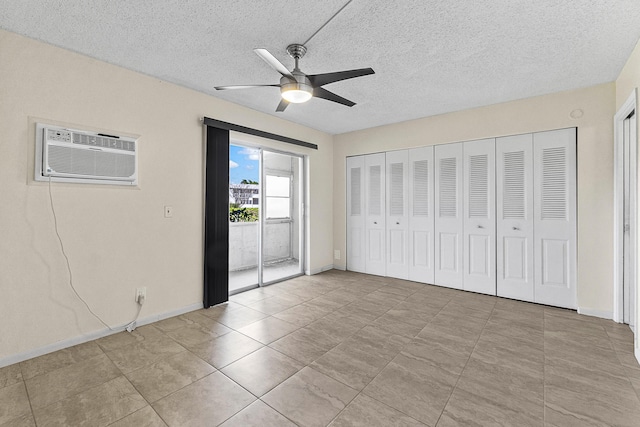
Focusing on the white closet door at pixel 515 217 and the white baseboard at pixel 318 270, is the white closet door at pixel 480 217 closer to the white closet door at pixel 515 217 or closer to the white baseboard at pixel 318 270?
the white closet door at pixel 515 217

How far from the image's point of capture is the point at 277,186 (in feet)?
16.1

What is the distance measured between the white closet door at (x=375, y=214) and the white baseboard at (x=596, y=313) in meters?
2.55

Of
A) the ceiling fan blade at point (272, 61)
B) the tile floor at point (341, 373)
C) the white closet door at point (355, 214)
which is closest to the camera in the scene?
the tile floor at point (341, 373)

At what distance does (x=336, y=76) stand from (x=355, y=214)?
11.2 feet

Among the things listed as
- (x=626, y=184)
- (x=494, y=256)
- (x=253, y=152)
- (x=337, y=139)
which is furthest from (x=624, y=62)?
(x=253, y=152)

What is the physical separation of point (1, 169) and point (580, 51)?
4915mm

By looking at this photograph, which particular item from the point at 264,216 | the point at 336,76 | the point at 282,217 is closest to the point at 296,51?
the point at 336,76

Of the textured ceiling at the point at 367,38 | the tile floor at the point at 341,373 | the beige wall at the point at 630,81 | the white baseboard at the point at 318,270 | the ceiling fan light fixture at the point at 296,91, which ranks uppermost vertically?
the textured ceiling at the point at 367,38

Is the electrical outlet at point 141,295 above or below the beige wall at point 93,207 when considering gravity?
below

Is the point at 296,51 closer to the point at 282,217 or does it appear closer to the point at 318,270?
the point at 282,217

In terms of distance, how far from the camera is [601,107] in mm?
3221

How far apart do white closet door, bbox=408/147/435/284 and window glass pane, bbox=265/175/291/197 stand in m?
2.11

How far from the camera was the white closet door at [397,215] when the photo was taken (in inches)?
187

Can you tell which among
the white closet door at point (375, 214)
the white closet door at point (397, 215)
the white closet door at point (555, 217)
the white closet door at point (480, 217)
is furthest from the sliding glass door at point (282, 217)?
the white closet door at point (555, 217)
